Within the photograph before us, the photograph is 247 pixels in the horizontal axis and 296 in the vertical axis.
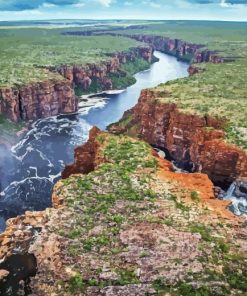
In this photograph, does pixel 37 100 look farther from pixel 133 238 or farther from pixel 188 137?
pixel 133 238

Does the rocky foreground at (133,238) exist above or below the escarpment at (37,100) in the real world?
above

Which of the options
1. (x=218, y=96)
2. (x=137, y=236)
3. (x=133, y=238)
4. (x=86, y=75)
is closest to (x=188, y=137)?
(x=218, y=96)

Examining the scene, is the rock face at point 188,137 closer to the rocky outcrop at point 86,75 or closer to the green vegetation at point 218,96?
the green vegetation at point 218,96

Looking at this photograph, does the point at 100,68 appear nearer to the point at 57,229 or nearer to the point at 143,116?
the point at 143,116

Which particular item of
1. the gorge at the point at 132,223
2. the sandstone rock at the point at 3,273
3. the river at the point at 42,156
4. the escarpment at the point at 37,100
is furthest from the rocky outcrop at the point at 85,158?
the escarpment at the point at 37,100

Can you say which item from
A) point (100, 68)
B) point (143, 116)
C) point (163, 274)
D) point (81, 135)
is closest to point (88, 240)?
point (163, 274)
